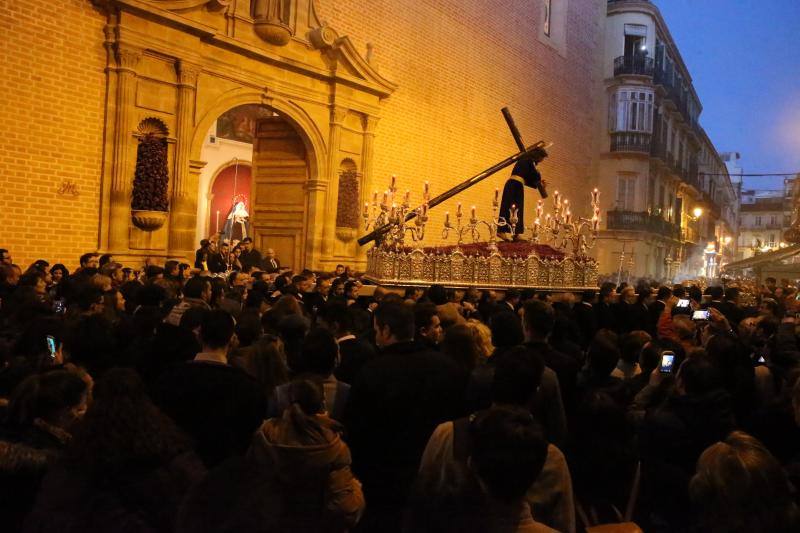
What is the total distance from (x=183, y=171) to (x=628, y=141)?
24.1 metres

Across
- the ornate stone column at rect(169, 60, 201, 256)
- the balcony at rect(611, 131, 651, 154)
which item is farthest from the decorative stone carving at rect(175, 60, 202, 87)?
the balcony at rect(611, 131, 651, 154)

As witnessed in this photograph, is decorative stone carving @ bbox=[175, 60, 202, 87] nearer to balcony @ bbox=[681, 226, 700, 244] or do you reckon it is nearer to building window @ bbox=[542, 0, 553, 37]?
building window @ bbox=[542, 0, 553, 37]

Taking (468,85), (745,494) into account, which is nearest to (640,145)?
(468,85)

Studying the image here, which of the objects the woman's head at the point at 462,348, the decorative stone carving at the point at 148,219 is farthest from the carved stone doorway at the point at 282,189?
the woman's head at the point at 462,348

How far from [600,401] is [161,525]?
224cm

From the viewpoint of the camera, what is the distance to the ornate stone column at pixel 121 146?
1166cm

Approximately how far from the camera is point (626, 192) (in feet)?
106

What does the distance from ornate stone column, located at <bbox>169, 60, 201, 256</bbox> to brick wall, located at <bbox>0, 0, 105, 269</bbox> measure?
4.33 feet

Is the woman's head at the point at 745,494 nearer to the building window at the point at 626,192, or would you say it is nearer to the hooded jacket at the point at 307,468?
the hooded jacket at the point at 307,468

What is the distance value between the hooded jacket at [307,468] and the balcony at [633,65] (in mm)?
32955

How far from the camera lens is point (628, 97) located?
31406 mm

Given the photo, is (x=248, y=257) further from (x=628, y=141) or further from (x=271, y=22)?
(x=628, y=141)

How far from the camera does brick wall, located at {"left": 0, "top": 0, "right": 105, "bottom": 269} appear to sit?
10570 millimetres

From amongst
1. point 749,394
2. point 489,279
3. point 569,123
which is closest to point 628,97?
point 569,123
